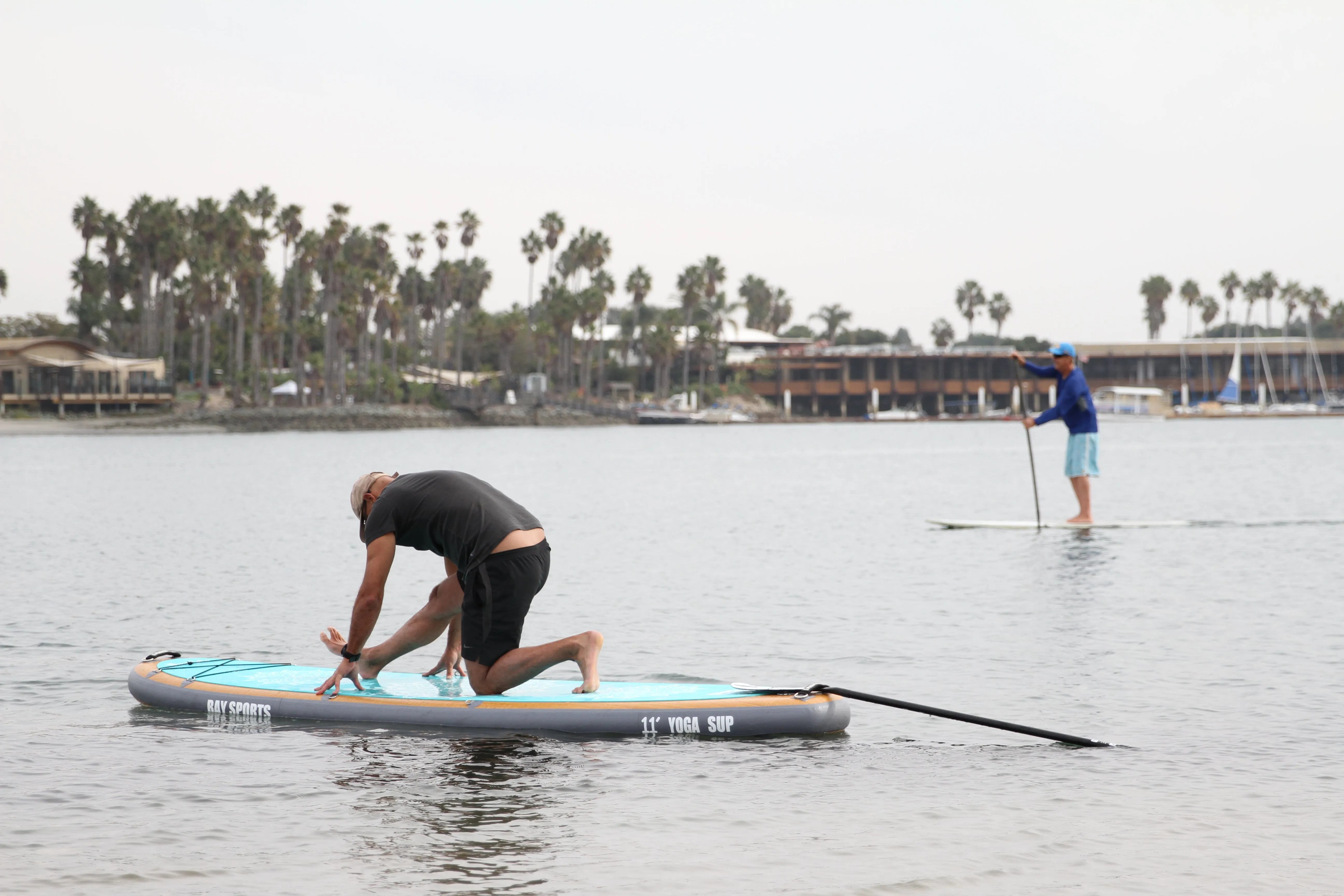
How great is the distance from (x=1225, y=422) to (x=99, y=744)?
161 metres

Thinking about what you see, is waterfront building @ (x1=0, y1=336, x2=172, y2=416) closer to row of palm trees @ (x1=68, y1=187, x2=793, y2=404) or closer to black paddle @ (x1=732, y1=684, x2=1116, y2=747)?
row of palm trees @ (x1=68, y1=187, x2=793, y2=404)

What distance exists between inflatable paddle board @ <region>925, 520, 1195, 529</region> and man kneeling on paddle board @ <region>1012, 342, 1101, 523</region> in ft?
4.80

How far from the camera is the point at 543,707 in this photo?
29.8 ft

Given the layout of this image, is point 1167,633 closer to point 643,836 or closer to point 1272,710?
point 1272,710

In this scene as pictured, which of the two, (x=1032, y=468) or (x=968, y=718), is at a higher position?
(x=1032, y=468)

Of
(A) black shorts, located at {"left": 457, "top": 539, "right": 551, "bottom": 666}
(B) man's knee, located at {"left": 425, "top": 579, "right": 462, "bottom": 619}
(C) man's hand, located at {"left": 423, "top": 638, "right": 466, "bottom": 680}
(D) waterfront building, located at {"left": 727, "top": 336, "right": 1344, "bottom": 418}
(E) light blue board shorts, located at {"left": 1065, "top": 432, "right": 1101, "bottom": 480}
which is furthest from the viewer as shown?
(D) waterfront building, located at {"left": 727, "top": 336, "right": 1344, "bottom": 418}

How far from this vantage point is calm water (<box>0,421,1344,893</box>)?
6.66 metres

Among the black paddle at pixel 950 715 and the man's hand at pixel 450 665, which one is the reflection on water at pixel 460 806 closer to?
the man's hand at pixel 450 665

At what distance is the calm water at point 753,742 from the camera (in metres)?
6.66

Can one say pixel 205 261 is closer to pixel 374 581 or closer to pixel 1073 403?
pixel 1073 403

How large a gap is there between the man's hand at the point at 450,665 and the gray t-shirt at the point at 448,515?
151cm

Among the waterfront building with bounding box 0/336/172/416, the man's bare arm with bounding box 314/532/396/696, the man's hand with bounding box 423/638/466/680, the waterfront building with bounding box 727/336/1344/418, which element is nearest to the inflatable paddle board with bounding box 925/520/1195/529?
the man's hand with bounding box 423/638/466/680

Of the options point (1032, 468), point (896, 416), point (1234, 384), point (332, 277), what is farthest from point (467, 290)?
point (1032, 468)

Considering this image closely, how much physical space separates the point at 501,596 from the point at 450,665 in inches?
61.0
